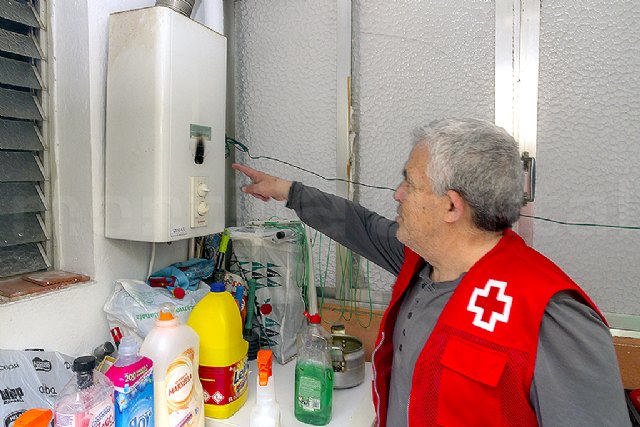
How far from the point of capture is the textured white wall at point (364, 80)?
1622mm

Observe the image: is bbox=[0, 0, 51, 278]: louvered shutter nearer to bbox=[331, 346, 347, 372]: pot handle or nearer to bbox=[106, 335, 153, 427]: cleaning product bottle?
bbox=[106, 335, 153, 427]: cleaning product bottle

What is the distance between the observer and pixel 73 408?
94 centimetres

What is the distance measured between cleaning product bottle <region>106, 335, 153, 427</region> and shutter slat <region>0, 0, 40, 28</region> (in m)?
0.90

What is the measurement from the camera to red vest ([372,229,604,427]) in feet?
2.86

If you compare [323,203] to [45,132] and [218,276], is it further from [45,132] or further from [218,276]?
[45,132]

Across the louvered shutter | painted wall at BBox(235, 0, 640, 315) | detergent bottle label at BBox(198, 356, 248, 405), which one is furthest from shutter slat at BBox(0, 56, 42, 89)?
detergent bottle label at BBox(198, 356, 248, 405)

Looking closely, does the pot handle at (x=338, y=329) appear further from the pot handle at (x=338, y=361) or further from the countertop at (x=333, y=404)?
the countertop at (x=333, y=404)

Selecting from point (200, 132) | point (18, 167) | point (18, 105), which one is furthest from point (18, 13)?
point (200, 132)

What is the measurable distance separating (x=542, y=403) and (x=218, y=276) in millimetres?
1144

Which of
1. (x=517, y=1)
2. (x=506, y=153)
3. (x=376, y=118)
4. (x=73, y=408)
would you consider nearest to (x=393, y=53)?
(x=376, y=118)

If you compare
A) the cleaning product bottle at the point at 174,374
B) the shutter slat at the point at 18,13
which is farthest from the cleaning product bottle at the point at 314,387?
→ the shutter slat at the point at 18,13

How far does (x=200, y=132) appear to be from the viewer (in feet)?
4.78

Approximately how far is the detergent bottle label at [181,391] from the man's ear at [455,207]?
0.71 meters

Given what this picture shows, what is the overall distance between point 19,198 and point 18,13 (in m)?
0.49
